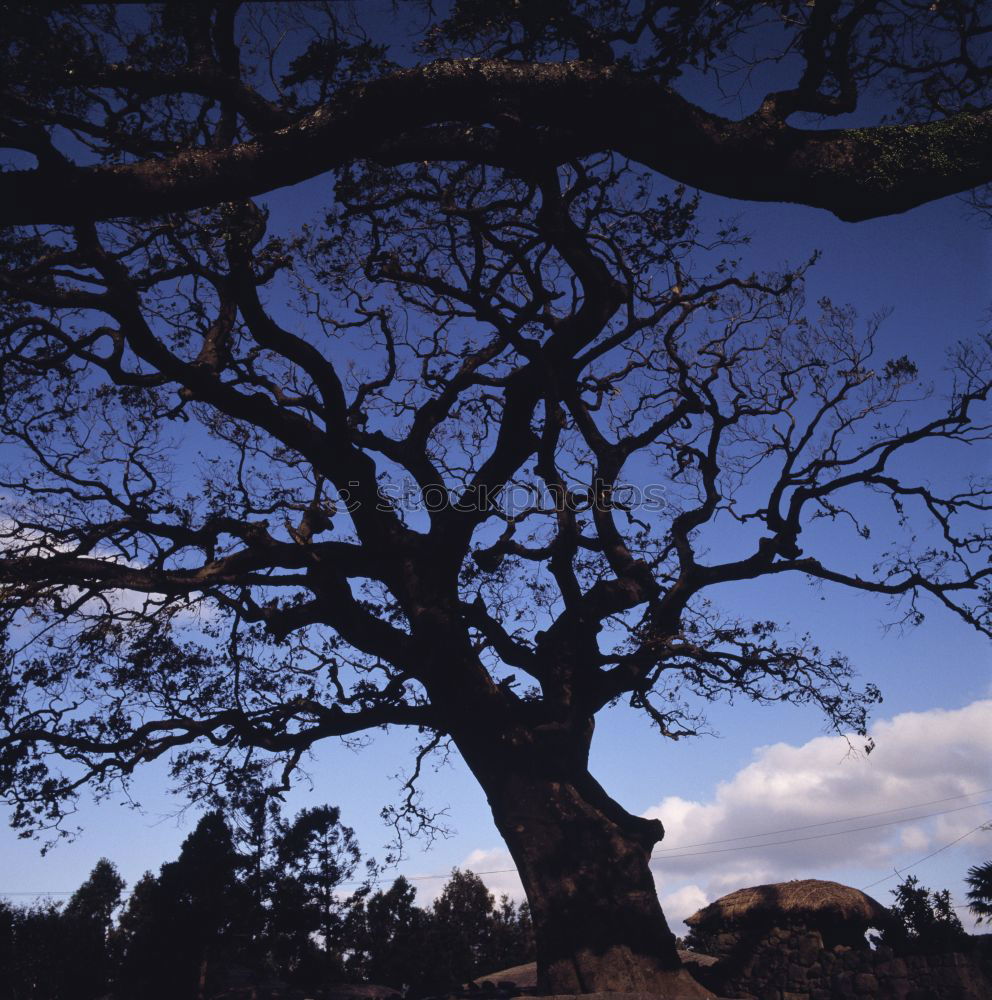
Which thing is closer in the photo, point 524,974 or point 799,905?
point 799,905

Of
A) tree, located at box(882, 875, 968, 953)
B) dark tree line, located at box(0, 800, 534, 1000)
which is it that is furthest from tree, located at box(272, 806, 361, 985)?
tree, located at box(882, 875, 968, 953)

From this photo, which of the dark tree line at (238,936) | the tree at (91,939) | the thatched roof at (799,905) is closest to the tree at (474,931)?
the dark tree line at (238,936)

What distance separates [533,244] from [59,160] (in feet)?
21.1

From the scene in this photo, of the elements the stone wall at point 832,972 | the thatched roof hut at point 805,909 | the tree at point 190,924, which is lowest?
the stone wall at point 832,972

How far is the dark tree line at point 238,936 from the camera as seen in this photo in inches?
707

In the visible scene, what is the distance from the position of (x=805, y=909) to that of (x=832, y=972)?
100cm

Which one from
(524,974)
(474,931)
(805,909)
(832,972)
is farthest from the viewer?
(474,931)

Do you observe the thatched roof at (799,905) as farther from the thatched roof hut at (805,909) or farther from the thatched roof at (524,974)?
the thatched roof at (524,974)

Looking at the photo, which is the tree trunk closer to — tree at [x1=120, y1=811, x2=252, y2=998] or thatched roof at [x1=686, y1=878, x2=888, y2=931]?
thatched roof at [x1=686, y1=878, x2=888, y2=931]

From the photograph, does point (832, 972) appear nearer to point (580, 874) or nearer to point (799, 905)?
point (799, 905)

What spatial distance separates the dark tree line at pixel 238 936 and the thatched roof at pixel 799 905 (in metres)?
5.80

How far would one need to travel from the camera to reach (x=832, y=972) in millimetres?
12250

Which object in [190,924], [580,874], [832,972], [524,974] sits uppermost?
[190,924]

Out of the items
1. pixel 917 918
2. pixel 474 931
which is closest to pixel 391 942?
pixel 474 931
